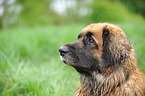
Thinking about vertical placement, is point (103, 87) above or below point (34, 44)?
below

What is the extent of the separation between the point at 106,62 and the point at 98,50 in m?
0.24

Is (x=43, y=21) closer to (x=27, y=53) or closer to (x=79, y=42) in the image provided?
(x=27, y=53)

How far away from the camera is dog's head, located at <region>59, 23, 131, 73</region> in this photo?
238cm

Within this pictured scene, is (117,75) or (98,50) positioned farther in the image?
(98,50)

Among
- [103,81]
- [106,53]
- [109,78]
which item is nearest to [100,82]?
[103,81]

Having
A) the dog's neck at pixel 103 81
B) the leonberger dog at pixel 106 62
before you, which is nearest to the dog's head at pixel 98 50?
the leonberger dog at pixel 106 62

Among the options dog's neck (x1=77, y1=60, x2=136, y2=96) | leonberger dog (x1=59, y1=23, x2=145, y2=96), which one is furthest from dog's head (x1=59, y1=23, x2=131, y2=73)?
dog's neck (x1=77, y1=60, x2=136, y2=96)

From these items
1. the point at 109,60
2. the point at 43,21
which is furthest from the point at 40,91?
the point at 43,21

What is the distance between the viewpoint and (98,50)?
249cm

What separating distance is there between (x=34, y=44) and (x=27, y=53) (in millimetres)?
588

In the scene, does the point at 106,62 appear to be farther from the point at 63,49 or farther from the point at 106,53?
the point at 63,49

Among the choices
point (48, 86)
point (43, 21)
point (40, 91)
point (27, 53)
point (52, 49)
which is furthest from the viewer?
point (43, 21)

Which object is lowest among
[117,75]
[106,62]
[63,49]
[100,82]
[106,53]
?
[100,82]

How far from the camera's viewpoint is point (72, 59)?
255 centimetres
